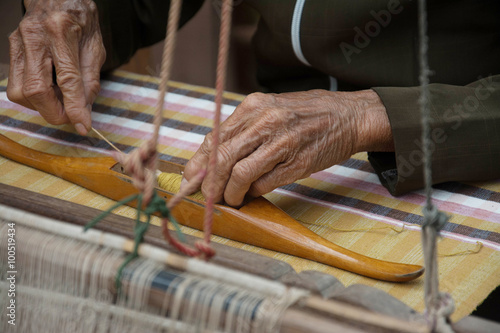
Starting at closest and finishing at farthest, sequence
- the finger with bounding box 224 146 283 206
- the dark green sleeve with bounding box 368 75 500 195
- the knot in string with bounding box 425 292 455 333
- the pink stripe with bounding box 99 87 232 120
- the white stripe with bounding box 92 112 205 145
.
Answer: the knot in string with bounding box 425 292 455 333
the finger with bounding box 224 146 283 206
the dark green sleeve with bounding box 368 75 500 195
the white stripe with bounding box 92 112 205 145
the pink stripe with bounding box 99 87 232 120

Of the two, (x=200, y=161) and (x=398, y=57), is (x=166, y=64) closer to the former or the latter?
(x=200, y=161)

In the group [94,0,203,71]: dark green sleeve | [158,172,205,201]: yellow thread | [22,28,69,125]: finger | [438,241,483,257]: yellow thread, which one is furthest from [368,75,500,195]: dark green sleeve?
[94,0,203,71]: dark green sleeve

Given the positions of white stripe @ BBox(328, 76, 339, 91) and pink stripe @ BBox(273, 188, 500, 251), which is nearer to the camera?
pink stripe @ BBox(273, 188, 500, 251)

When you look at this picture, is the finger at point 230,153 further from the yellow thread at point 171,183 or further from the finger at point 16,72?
the finger at point 16,72

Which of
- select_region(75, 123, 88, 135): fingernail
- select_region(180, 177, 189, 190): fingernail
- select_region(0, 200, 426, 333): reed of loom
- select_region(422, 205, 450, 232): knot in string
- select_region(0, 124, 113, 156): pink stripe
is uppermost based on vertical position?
select_region(422, 205, 450, 232): knot in string

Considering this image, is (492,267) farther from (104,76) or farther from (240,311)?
(104,76)

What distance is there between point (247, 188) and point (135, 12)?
0.96 metres

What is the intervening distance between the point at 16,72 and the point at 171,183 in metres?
0.53

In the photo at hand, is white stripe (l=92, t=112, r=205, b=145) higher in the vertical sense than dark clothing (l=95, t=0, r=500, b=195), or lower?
lower

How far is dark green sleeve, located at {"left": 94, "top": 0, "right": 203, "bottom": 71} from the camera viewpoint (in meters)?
1.72

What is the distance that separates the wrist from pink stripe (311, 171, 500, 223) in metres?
0.09

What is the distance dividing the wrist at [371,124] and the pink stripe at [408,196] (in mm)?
95

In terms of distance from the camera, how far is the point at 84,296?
2.24ft

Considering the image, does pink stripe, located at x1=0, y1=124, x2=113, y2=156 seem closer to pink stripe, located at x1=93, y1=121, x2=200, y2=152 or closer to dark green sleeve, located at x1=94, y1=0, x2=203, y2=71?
pink stripe, located at x1=93, y1=121, x2=200, y2=152
